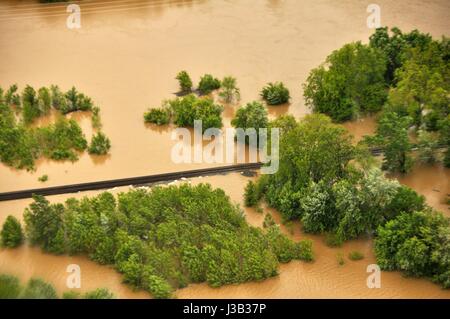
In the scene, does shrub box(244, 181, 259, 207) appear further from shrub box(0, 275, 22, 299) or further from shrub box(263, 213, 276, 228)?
shrub box(0, 275, 22, 299)

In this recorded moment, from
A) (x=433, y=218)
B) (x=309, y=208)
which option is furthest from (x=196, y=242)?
(x=433, y=218)

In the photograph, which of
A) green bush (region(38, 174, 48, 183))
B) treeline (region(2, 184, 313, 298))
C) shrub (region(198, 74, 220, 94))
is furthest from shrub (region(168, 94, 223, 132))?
green bush (region(38, 174, 48, 183))

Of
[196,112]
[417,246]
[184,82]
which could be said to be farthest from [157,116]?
[417,246]

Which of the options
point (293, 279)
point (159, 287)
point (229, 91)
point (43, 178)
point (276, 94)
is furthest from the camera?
point (229, 91)

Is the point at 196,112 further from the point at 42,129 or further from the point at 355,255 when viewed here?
the point at 355,255

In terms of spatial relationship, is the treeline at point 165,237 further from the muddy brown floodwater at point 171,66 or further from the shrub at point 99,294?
the shrub at point 99,294
